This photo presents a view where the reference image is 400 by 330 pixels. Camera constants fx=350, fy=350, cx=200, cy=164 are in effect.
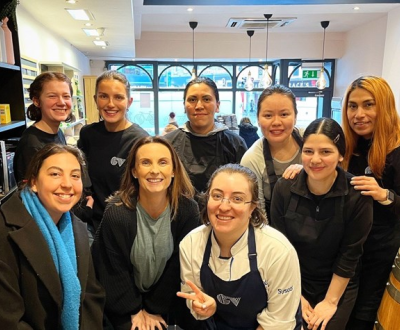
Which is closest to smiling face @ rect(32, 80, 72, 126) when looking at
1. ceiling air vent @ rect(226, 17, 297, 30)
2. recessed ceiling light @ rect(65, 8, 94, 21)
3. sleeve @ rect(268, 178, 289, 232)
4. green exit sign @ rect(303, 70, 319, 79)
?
sleeve @ rect(268, 178, 289, 232)

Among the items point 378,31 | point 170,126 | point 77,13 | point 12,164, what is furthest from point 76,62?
point 378,31

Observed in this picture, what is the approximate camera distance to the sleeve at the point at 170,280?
68.4 inches

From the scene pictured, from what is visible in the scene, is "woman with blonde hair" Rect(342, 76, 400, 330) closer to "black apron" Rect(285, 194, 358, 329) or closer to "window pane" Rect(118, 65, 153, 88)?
"black apron" Rect(285, 194, 358, 329)

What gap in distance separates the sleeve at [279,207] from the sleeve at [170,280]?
1.37ft

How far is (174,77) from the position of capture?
9328 millimetres

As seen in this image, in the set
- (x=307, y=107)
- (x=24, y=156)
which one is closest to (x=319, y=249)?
(x=24, y=156)

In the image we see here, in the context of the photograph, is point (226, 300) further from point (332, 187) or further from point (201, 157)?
point (201, 157)

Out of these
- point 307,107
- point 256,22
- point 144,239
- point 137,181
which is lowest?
point 144,239

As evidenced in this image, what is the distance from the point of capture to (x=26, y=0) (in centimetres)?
309

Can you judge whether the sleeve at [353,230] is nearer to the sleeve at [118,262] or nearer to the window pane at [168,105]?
the sleeve at [118,262]

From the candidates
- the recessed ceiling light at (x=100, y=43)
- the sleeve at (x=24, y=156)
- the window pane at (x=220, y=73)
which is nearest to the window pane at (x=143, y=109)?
the window pane at (x=220, y=73)

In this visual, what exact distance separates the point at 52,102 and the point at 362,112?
67.8 inches

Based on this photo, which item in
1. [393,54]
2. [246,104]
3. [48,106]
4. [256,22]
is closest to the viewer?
[48,106]

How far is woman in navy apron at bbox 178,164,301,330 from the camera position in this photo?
1.46m
